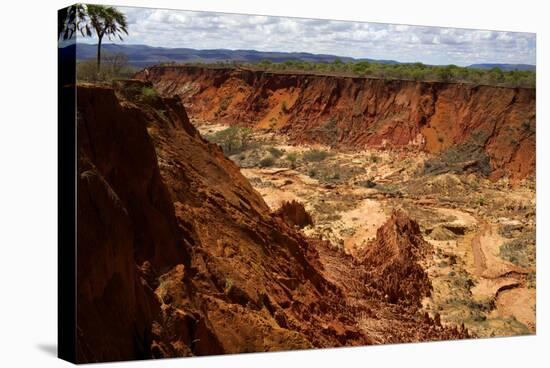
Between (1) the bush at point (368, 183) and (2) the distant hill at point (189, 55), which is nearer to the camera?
(2) the distant hill at point (189, 55)

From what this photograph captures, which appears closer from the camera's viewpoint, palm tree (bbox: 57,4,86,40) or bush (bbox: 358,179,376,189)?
palm tree (bbox: 57,4,86,40)

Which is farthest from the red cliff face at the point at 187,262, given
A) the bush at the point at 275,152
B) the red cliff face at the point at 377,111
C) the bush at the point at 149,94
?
the red cliff face at the point at 377,111

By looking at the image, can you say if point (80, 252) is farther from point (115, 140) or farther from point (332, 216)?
point (332, 216)

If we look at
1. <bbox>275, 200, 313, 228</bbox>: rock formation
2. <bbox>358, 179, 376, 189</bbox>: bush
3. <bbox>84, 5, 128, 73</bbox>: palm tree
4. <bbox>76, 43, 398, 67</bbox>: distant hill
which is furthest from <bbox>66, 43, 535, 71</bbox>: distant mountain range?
<bbox>275, 200, 313, 228</bbox>: rock formation

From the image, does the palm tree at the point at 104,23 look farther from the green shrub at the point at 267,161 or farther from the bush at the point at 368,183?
the bush at the point at 368,183

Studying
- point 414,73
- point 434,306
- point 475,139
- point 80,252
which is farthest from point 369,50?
point 80,252

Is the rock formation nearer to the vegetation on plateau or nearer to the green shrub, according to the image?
the green shrub

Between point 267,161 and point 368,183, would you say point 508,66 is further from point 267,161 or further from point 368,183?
point 267,161
